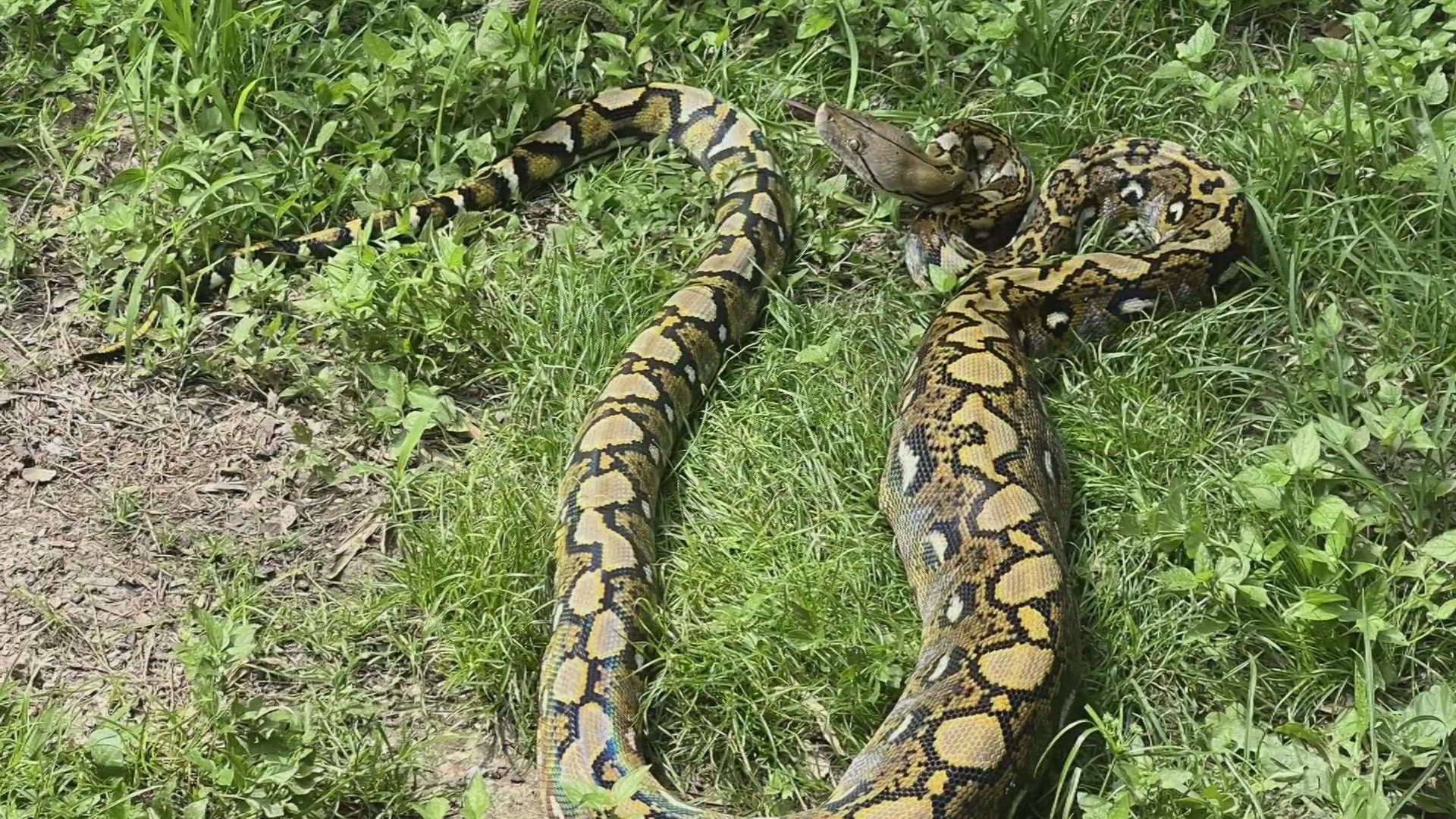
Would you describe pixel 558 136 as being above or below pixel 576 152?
above

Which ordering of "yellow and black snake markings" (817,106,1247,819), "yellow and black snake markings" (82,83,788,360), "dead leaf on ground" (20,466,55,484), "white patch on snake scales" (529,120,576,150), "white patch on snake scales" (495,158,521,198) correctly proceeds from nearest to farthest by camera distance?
"yellow and black snake markings" (817,106,1247,819) → "dead leaf on ground" (20,466,55,484) → "yellow and black snake markings" (82,83,788,360) → "white patch on snake scales" (495,158,521,198) → "white patch on snake scales" (529,120,576,150)

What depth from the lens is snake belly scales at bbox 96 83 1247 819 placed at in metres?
4.25

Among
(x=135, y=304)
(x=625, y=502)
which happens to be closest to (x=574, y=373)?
(x=625, y=502)

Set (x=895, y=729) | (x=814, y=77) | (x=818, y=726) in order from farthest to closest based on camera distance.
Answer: (x=814, y=77) → (x=818, y=726) → (x=895, y=729)

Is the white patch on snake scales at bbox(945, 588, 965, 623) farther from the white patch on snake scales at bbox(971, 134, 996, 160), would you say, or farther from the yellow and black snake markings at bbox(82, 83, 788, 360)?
the white patch on snake scales at bbox(971, 134, 996, 160)

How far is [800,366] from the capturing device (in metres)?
5.85

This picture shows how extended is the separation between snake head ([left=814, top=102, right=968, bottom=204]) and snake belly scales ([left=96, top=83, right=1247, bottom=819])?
12mm

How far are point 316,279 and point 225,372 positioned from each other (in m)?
0.61

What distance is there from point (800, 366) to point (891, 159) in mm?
1195

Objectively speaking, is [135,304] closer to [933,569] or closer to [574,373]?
[574,373]

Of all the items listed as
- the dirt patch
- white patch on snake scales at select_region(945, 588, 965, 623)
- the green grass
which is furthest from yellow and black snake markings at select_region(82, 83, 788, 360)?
white patch on snake scales at select_region(945, 588, 965, 623)

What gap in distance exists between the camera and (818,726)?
4.67 m

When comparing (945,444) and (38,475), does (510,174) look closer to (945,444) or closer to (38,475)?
(38,475)

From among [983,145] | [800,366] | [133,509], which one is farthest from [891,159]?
[133,509]
